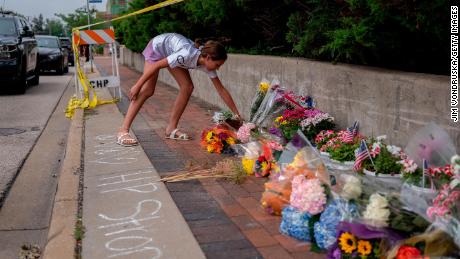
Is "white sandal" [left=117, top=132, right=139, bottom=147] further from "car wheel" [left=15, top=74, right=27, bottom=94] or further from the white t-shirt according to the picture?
"car wheel" [left=15, top=74, right=27, bottom=94]

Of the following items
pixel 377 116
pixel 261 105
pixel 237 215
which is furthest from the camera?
pixel 261 105

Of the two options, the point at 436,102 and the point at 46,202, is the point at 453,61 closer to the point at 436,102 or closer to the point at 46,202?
the point at 436,102

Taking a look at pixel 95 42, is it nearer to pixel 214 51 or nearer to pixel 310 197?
pixel 214 51

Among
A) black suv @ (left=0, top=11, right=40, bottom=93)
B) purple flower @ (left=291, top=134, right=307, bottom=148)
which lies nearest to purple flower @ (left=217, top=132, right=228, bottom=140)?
purple flower @ (left=291, top=134, right=307, bottom=148)

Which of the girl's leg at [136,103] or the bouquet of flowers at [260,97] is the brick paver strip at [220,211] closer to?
the girl's leg at [136,103]

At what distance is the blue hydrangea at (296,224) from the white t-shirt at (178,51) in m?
2.79

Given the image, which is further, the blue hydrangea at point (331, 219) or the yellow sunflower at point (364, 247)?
the blue hydrangea at point (331, 219)

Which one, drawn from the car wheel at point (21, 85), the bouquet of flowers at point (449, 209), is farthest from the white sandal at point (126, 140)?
the car wheel at point (21, 85)

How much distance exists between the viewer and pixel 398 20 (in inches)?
172

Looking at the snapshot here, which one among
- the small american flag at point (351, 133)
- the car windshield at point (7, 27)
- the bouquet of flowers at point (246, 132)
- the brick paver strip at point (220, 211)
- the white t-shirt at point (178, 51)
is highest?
the car windshield at point (7, 27)

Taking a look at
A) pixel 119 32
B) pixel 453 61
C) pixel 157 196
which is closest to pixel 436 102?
pixel 453 61

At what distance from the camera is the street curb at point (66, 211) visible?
11.5 feet

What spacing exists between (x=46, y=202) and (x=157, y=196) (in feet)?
3.97

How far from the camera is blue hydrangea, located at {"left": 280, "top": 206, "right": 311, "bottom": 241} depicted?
11.3ft
